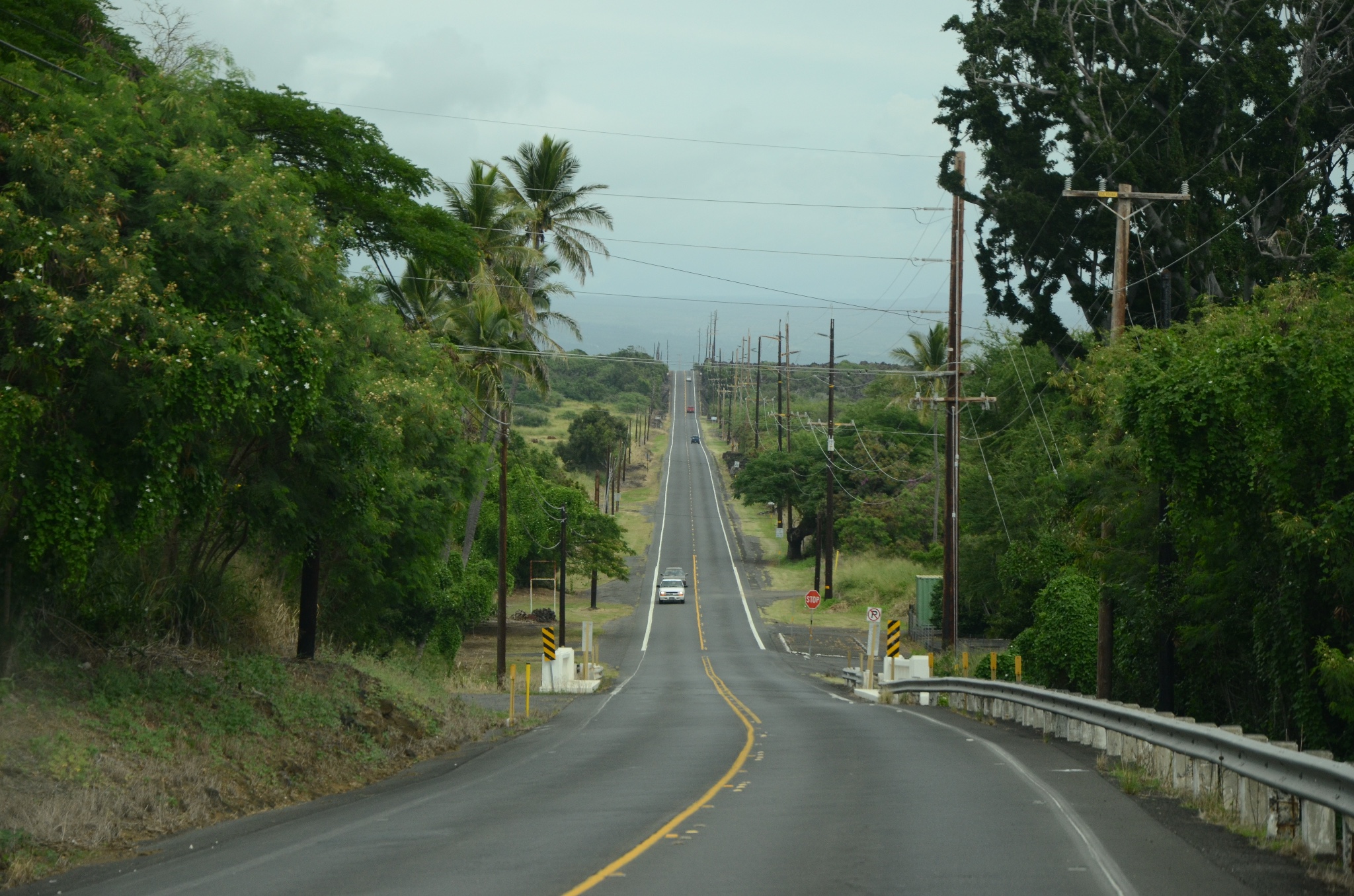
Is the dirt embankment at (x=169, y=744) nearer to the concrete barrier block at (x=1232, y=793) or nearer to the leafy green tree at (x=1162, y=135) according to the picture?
the concrete barrier block at (x=1232, y=793)

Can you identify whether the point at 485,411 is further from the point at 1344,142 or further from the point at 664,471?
the point at 664,471

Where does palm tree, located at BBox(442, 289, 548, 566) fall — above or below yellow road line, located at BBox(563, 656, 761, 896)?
above

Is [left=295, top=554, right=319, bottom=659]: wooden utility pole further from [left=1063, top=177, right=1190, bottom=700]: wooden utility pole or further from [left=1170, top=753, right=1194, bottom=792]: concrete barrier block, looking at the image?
[left=1063, top=177, right=1190, bottom=700]: wooden utility pole

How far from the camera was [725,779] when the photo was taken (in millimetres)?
15039

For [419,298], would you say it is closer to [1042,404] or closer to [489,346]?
[489,346]

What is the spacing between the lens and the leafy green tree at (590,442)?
12381cm

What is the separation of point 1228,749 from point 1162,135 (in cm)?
2491

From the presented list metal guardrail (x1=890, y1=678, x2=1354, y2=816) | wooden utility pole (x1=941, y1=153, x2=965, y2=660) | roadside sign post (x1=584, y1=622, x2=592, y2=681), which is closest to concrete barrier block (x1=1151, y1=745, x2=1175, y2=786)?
metal guardrail (x1=890, y1=678, x2=1354, y2=816)

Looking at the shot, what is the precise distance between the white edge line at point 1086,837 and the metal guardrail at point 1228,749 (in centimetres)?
121

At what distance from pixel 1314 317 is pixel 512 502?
2030 inches

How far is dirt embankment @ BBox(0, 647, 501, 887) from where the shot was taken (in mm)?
10773

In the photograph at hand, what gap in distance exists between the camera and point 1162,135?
105 ft

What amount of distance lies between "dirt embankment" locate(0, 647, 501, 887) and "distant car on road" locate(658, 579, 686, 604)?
5507 cm

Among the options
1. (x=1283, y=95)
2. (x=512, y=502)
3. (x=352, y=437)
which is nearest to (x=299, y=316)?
(x=352, y=437)
